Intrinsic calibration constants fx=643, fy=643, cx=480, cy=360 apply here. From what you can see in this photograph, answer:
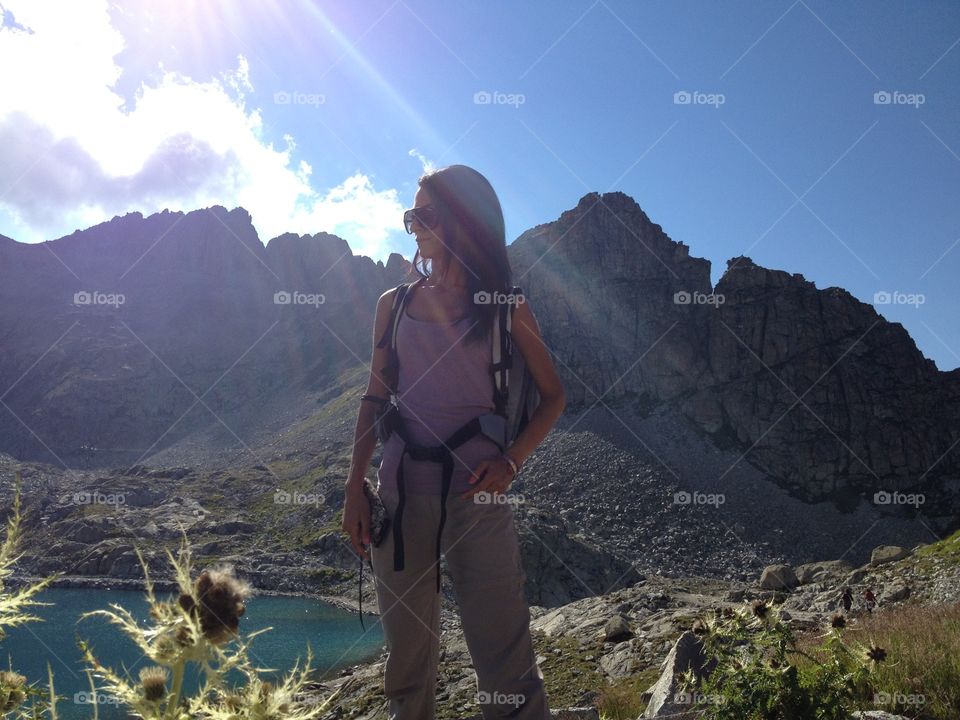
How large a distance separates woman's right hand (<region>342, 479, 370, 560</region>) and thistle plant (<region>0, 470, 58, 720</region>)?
193cm

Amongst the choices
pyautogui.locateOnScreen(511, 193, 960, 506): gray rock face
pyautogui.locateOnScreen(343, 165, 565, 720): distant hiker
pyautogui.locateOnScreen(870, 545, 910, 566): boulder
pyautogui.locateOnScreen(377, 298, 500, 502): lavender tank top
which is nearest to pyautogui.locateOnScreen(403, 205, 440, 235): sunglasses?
pyautogui.locateOnScreen(343, 165, 565, 720): distant hiker

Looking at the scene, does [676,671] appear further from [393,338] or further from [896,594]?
[896,594]

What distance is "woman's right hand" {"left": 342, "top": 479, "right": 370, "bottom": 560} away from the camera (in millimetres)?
3521

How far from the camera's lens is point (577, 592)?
5569 centimetres

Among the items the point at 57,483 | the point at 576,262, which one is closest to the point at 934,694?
the point at 576,262

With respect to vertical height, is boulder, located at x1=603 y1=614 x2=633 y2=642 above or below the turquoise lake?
above

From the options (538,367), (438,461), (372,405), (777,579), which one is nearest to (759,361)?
(777,579)

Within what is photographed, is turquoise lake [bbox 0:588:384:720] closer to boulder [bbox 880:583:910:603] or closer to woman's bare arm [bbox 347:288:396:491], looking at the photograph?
boulder [bbox 880:583:910:603]

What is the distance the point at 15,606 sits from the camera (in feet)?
4.28

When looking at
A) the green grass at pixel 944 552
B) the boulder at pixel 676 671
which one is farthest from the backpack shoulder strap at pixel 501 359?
the green grass at pixel 944 552

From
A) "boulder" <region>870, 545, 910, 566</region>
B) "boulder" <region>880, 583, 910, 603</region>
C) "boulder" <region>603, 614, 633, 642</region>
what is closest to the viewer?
"boulder" <region>603, 614, 633, 642</region>

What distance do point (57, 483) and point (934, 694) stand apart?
422 ft

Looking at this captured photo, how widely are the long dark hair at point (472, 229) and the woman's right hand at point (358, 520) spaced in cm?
118

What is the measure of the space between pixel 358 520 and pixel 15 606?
228 cm
